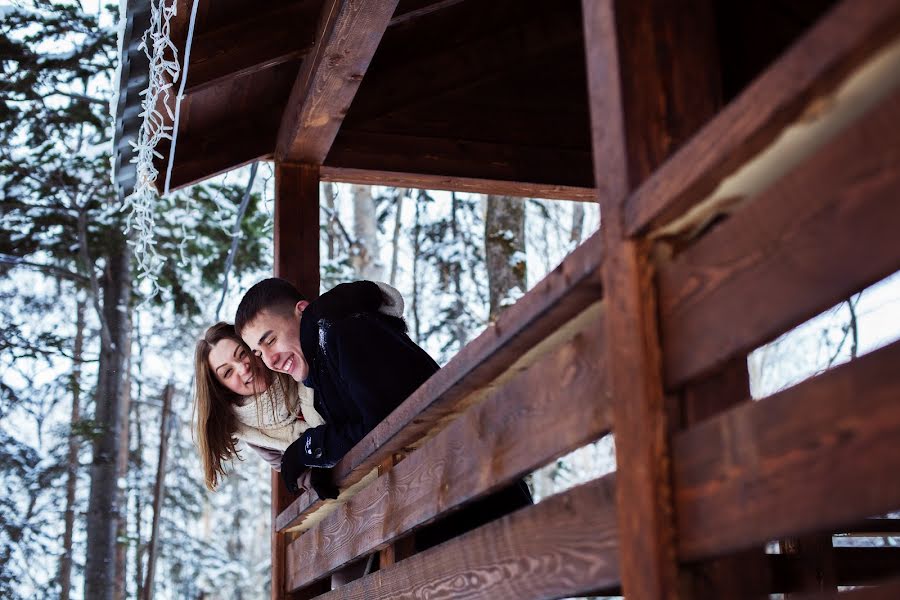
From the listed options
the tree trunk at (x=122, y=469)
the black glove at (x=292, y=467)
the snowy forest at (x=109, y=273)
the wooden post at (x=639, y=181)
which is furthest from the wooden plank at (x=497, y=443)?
the tree trunk at (x=122, y=469)

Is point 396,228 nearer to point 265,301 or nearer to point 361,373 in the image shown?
point 265,301

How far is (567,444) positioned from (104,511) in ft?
26.1

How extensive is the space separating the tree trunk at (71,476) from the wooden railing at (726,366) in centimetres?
837

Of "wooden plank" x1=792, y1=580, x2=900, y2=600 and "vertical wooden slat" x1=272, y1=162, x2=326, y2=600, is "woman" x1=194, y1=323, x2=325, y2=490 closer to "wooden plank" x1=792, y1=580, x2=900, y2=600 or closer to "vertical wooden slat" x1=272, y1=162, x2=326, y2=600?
"vertical wooden slat" x1=272, y1=162, x2=326, y2=600

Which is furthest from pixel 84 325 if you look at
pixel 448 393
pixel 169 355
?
pixel 448 393

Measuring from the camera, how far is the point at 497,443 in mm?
2168

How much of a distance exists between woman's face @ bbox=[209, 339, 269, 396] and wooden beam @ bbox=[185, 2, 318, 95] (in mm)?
1146

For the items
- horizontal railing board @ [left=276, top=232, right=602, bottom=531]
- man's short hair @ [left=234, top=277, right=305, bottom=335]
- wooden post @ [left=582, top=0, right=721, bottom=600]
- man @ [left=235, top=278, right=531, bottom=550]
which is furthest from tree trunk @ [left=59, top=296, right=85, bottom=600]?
wooden post @ [left=582, top=0, right=721, bottom=600]

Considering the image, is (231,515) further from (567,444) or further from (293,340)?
(567,444)

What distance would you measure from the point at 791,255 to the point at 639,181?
17.8 inches

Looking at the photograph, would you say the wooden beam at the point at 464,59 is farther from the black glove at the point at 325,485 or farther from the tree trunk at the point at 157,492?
the tree trunk at the point at 157,492

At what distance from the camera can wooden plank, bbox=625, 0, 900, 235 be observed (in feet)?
3.61

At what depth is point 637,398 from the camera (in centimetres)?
159

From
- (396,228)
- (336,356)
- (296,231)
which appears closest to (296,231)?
(296,231)
